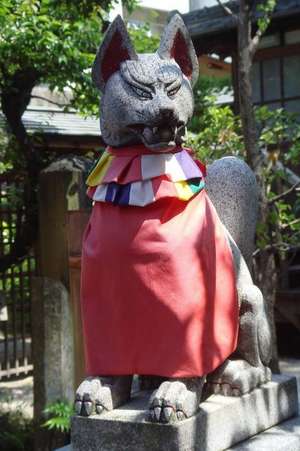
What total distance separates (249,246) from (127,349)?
928mm

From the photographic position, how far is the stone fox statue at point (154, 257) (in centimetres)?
279

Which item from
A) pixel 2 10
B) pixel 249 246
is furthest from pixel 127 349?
pixel 2 10

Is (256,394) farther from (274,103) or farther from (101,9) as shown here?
(274,103)

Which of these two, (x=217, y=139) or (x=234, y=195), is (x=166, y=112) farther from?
(x=217, y=139)

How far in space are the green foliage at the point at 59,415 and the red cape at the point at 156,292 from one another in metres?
1.87

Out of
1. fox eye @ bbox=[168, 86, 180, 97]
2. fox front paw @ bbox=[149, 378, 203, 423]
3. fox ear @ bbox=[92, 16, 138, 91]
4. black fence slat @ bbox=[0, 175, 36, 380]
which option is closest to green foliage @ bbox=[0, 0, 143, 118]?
black fence slat @ bbox=[0, 175, 36, 380]

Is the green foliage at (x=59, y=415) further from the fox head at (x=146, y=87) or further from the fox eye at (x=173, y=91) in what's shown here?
the fox eye at (x=173, y=91)

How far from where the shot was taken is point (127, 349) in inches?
112

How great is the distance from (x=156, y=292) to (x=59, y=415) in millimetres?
2314

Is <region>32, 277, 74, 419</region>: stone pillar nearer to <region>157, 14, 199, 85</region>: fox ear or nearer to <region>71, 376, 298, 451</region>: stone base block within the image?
<region>71, 376, 298, 451</region>: stone base block

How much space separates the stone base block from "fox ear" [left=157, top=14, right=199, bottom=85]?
1411mm

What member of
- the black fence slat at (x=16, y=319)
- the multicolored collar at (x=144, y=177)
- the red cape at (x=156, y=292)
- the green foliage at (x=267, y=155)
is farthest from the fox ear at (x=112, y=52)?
the black fence slat at (x=16, y=319)

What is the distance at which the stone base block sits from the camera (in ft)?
8.69

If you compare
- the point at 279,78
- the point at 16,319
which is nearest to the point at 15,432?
the point at 16,319
